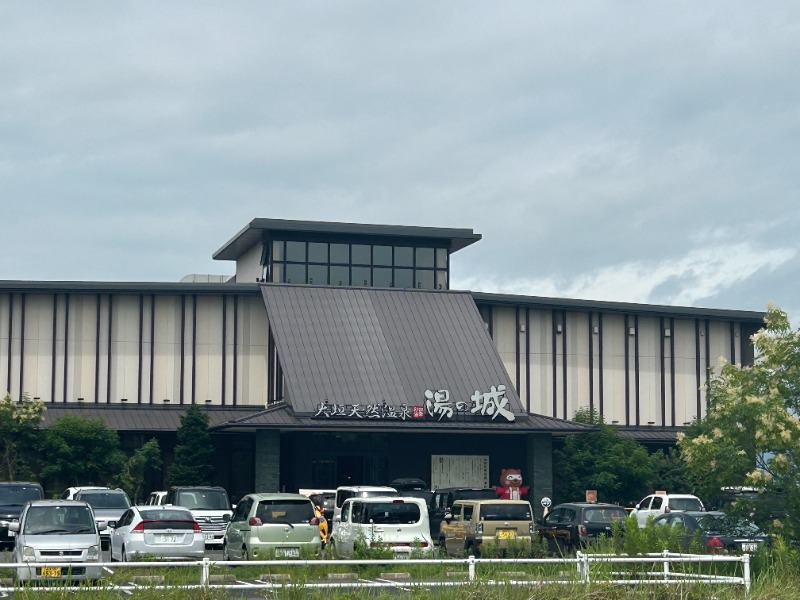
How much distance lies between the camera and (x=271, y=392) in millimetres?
57281

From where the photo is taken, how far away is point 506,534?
1305 inches

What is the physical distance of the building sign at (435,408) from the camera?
166 feet

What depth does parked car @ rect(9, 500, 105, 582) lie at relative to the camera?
2791 centimetres

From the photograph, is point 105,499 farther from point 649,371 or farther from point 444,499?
point 649,371

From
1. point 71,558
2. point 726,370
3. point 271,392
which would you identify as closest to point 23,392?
point 271,392

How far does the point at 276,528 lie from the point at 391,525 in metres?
2.72

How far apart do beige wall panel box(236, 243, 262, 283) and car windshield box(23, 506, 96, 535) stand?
35.6 m

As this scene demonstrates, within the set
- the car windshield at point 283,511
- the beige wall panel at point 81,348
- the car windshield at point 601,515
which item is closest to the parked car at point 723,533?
the car windshield at point 601,515

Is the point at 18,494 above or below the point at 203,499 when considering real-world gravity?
above

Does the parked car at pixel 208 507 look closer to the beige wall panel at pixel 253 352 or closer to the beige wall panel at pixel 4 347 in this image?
the beige wall panel at pixel 253 352

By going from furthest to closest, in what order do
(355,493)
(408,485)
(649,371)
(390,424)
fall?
(649,371) < (390,424) < (408,485) < (355,493)

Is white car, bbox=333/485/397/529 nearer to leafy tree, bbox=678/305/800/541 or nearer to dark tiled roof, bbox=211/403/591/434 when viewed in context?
dark tiled roof, bbox=211/403/591/434

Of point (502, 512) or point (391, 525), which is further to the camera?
point (502, 512)

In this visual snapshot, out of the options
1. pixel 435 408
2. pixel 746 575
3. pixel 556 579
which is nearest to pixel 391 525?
pixel 556 579
